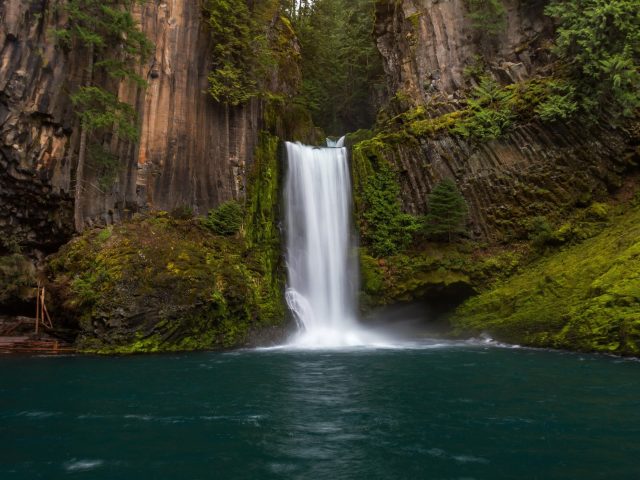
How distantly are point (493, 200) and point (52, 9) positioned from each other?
72.6ft

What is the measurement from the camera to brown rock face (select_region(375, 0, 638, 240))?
74.7 ft

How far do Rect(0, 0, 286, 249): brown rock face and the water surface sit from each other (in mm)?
8058

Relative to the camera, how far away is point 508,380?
11.5 meters

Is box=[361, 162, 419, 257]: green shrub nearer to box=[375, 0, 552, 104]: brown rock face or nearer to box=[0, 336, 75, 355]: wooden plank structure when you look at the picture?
box=[375, 0, 552, 104]: brown rock face

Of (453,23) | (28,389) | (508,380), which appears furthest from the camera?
(453,23)

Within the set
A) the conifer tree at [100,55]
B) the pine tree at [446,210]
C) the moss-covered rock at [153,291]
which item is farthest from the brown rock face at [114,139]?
the pine tree at [446,210]

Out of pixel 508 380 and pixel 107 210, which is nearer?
pixel 508 380

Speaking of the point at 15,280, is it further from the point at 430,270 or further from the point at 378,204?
the point at 430,270

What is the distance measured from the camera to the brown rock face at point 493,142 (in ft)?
74.7

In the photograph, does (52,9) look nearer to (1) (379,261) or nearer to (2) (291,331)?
(2) (291,331)

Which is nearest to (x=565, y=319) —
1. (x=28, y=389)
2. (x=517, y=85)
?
(x=517, y=85)

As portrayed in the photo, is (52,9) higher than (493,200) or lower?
higher

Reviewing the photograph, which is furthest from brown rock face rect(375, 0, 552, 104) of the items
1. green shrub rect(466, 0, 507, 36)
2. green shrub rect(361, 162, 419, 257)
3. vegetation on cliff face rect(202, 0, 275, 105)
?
vegetation on cliff face rect(202, 0, 275, 105)

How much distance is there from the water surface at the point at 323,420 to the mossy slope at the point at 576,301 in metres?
1.83
